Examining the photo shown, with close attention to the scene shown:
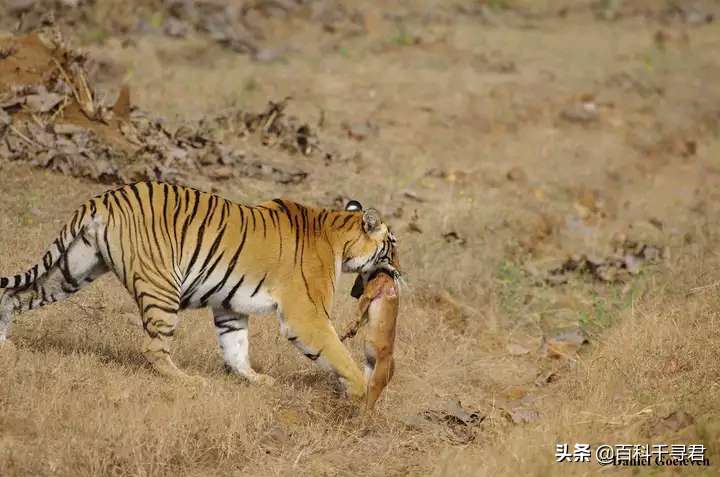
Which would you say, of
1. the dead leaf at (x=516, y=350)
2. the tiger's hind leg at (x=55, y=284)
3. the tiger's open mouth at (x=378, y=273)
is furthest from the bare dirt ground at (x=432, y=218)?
the tiger's open mouth at (x=378, y=273)

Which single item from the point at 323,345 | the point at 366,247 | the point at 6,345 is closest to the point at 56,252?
the point at 6,345

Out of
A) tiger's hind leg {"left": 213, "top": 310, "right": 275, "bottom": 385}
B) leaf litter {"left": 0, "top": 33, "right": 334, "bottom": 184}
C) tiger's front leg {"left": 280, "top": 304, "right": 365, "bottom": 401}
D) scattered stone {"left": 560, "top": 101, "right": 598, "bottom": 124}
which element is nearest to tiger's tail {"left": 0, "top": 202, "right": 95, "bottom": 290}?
tiger's hind leg {"left": 213, "top": 310, "right": 275, "bottom": 385}

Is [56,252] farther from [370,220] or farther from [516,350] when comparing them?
[516,350]

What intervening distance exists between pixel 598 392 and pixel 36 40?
6.70 meters

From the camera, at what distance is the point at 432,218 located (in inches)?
460

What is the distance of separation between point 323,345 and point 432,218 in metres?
4.68

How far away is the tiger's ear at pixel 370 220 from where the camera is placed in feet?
24.8

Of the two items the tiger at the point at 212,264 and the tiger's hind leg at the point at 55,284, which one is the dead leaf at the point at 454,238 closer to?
the tiger at the point at 212,264

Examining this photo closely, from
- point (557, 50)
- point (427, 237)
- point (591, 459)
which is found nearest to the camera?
point (591, 459)

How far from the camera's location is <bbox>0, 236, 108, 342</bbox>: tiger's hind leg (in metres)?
7.15

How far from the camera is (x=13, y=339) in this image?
7410 millimetres

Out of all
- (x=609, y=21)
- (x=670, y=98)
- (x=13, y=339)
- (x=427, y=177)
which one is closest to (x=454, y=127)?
(x=427, y=177)

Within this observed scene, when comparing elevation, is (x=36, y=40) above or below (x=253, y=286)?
above

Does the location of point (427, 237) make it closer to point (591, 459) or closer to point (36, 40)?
point (36, 40)
